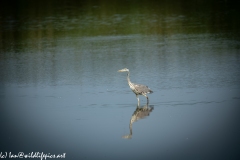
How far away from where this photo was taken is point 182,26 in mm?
30203

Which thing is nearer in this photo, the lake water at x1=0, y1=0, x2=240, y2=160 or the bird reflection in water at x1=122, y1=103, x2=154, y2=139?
the lake water at x1=0, y1=0, x2=240, y2=160

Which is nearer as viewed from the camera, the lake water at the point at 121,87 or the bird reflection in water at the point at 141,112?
the lake water at the point at 121,87

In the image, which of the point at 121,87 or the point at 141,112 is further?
the point at 121,87

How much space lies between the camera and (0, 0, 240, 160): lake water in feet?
43.0

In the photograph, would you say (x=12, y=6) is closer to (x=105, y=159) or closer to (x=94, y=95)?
(x=94, y=95)

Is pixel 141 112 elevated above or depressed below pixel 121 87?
below

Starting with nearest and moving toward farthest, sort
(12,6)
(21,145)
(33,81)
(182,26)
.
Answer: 1. (21,145)
2. (33,81)
3. (182,26)
4. (12,6)

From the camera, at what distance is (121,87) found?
17875mm

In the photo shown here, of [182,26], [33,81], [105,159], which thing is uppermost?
[182,26]

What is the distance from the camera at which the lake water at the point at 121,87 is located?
1311 centimetres

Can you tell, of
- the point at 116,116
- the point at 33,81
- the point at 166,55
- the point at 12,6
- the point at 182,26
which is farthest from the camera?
the point at 12,6

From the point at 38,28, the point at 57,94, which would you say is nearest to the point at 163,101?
the point at 57,94

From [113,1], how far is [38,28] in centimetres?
1303

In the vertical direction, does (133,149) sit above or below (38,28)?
below
